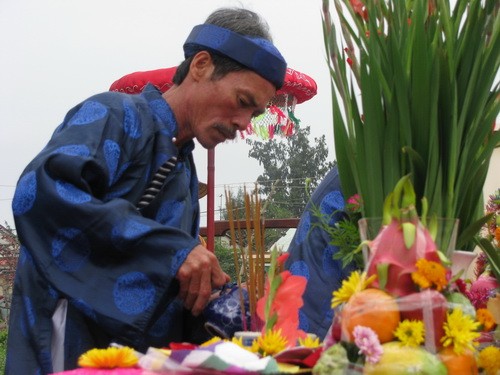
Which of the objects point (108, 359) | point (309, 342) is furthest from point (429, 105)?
point (108, 359)

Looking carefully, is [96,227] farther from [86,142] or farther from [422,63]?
[422,63]

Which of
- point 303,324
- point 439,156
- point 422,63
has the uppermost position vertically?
point 422,63

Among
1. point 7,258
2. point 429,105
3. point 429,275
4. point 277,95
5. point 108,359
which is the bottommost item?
point 7,258

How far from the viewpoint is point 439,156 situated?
0.84m

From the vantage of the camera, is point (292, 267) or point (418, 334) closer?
point (418, 334)

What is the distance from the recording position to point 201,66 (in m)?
1.69

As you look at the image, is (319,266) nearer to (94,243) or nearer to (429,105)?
(94,243)

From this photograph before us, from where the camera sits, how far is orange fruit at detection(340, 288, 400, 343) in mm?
678

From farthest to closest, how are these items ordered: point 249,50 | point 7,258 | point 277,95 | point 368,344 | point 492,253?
point 7,258 → point 277,95 → point 249,50 → point 492,253 → point 368,344

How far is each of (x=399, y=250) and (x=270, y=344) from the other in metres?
0.20

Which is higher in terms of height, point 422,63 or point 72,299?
point 422,63

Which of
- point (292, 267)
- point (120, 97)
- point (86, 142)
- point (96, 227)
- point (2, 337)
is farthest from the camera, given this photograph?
point (2, 337)

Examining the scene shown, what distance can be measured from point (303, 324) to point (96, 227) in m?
0.46

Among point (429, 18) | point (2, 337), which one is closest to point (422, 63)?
point (429, 18)
